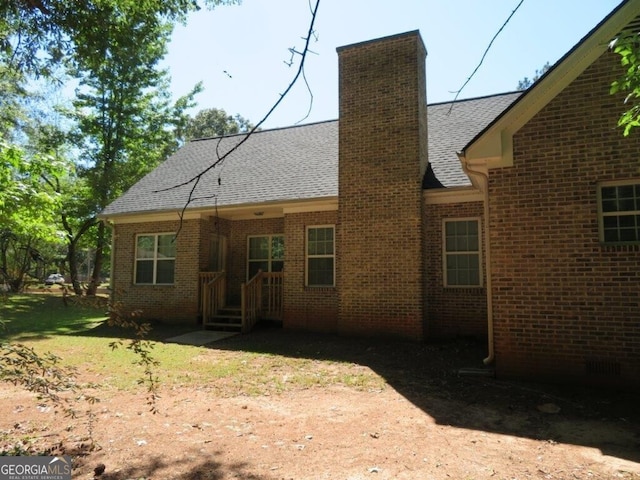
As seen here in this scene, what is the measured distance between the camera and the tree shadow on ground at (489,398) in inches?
193

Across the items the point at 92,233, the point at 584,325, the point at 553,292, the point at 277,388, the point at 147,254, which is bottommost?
the point at 277,388

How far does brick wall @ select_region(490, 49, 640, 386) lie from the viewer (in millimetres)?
6465

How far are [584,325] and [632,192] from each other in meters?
2.23

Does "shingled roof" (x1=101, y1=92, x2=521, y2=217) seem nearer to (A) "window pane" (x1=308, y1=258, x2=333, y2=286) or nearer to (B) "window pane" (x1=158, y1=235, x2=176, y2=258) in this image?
(B) "window pane" (x1=158, y1=235, x2=176, y2=258)

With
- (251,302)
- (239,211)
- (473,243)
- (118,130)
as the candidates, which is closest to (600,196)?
(473,243)

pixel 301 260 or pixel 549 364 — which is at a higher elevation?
pixel 301 260

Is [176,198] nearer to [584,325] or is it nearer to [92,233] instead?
[584,325]

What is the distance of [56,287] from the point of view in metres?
3.06

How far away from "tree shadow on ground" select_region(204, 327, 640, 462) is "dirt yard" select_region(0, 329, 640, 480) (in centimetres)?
2

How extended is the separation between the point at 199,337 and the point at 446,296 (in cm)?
646

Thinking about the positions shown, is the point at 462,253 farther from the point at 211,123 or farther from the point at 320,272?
the point at 211,123

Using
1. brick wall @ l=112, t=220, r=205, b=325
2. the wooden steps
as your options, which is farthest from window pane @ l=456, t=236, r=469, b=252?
brick wall @ l=112, t=220, r=205, b=325

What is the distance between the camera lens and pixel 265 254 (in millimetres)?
13750

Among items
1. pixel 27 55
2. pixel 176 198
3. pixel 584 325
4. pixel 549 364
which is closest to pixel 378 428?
pixel 549 364
